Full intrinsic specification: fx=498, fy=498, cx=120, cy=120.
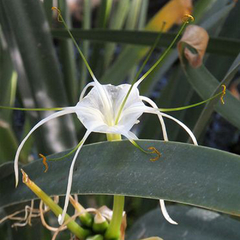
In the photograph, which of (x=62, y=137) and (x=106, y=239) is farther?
(x=62, y=137)

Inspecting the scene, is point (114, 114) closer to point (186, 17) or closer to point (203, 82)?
point (186, 17)

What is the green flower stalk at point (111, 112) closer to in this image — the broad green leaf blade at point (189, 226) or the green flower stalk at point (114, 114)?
the green flower stalk at point (114, 114)

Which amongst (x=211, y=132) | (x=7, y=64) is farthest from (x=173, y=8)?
(x=211, y=132)

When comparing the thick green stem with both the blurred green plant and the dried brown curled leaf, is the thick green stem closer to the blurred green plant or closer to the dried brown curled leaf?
the blurred green plant

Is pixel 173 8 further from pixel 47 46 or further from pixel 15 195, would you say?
pixel 15 195

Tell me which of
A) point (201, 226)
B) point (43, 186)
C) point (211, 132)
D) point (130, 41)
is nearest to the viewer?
point (43, 186)

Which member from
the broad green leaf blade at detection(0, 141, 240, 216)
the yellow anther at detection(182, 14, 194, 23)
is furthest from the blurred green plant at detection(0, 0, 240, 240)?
the yellow anther at detection(182, 14, 194, 23)
